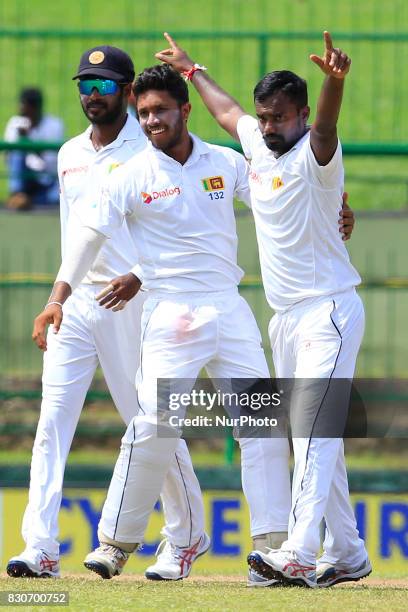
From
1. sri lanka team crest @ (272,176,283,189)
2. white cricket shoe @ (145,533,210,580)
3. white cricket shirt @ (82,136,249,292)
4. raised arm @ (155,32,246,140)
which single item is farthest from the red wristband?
white cricket shoe @ (145,533,210,580)

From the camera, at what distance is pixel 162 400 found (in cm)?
588

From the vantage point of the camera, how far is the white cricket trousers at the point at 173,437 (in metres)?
5.89

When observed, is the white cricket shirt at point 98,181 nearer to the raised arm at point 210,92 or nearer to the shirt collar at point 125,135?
the shirt collar at point 125,135

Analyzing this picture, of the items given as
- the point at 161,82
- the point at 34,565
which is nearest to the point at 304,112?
the point at 161,82

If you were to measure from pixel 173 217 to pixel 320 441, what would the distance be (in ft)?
3.62

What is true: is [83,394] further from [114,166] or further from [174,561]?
[114,166]

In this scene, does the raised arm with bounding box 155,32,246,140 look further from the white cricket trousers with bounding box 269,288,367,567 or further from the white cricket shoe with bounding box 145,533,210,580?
the white cricket shoe with bounding box 145,533,210,580

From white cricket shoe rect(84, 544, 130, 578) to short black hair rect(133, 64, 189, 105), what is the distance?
74.2 inches

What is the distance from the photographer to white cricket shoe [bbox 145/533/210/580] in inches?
250

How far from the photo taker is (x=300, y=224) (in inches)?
230

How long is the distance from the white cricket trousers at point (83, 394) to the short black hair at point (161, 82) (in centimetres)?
96

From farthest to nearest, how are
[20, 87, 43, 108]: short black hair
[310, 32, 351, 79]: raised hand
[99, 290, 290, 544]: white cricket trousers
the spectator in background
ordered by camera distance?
[20, 87, 43, 108]: short black hair → the spectator in background → [99, 290, 290, 544]: white cricket trousers → [310, 32, 351, 79]: raised hand

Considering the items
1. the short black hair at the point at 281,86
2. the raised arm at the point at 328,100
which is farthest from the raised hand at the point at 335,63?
the short black hair at the point at 281,86

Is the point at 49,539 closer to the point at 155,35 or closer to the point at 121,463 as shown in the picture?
the point at 121,463
